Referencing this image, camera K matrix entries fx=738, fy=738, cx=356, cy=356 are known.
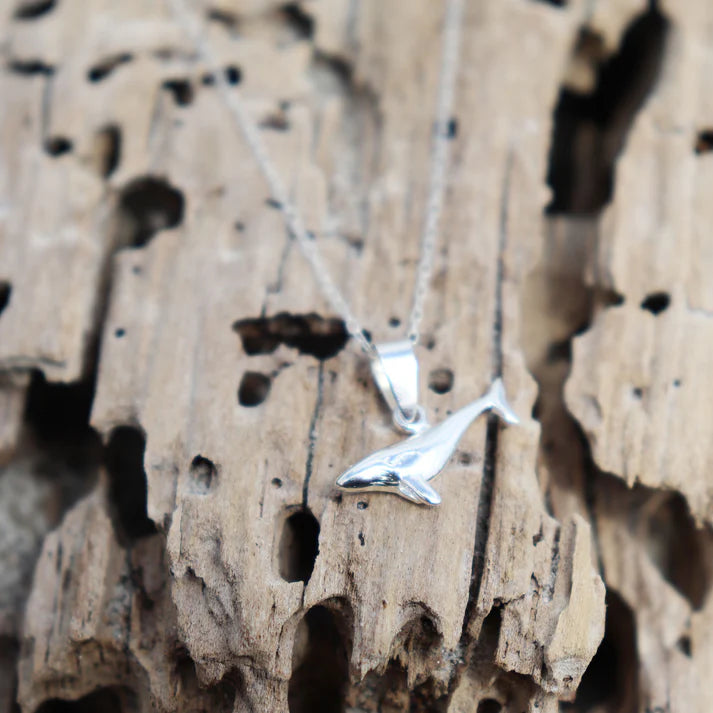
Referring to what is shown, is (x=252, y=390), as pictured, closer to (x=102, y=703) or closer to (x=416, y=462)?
Result: (x=416, y=462)

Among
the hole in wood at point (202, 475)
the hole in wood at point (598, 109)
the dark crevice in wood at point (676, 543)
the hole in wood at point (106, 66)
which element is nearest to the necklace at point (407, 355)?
the hole in wood at point (106, 66)

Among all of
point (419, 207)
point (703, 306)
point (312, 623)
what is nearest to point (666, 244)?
point (703, 306)

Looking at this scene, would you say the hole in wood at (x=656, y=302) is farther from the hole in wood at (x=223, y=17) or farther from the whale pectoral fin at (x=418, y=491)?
the hole in wood at (x=223, y=17)

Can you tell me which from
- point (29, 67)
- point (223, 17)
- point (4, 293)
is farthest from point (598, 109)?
point (4, 293)

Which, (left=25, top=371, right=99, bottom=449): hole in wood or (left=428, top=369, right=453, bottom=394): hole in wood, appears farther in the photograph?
(left=25, top=371, right=99, bottom=449): hole in wood

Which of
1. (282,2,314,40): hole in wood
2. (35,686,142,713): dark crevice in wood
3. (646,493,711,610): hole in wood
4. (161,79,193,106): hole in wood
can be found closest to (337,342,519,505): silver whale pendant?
(646,493,711,610): hole in wood

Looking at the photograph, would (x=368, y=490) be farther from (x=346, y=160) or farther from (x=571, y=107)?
(x=571, y=107)

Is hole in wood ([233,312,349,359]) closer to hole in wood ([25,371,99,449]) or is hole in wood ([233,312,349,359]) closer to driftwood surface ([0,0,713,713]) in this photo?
driftwood surface ([0,0,713,713])
